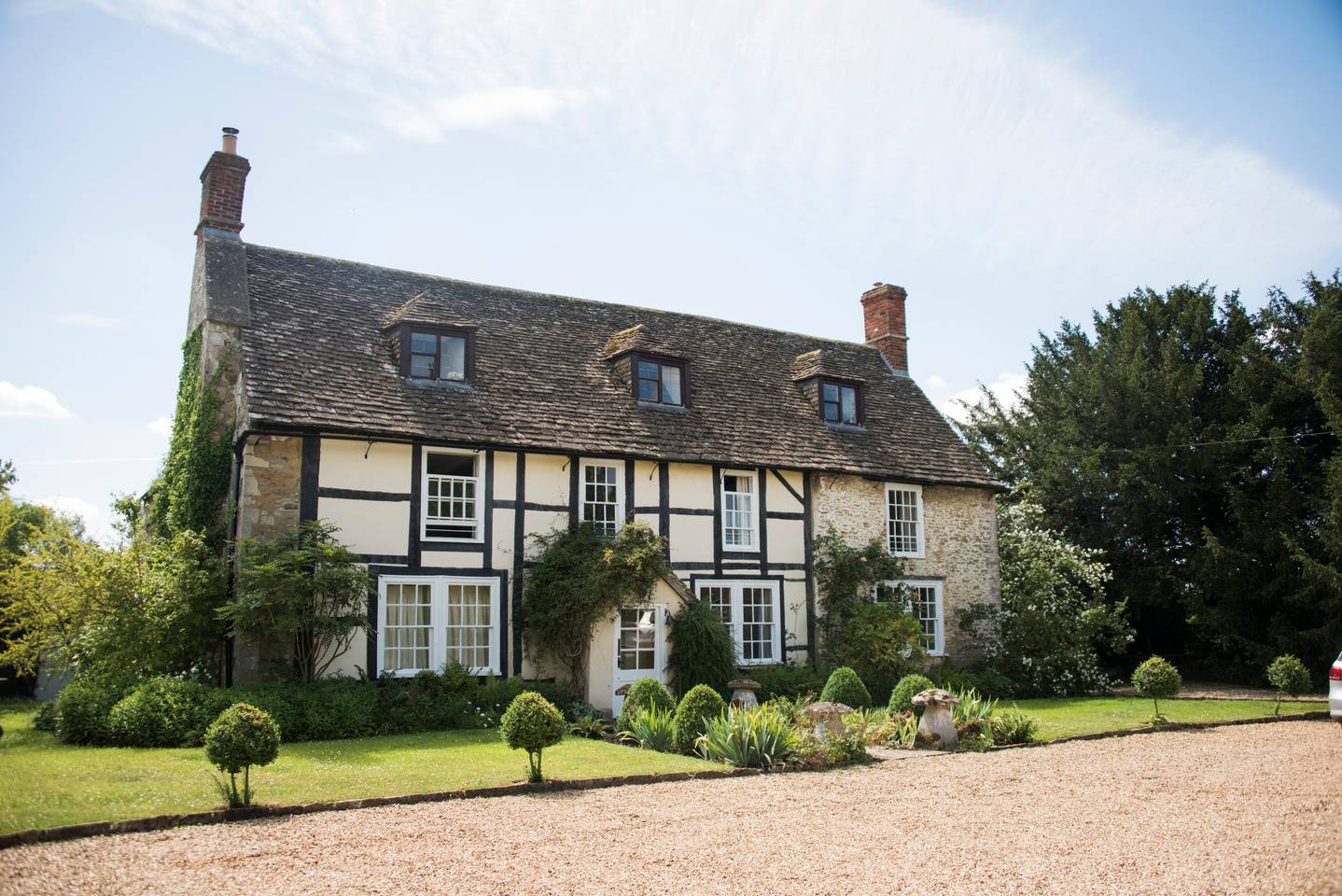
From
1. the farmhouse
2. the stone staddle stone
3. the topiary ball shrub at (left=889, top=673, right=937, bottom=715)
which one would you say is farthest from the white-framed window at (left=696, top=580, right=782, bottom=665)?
the stone staddle stone

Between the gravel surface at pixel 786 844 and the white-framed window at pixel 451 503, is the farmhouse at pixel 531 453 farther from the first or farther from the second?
the gravel surface at pixel 786 844

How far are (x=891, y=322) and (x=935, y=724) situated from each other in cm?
1526

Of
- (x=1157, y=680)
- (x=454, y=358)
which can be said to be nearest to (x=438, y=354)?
(x=454, y=358)

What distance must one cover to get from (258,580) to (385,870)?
8506 mm

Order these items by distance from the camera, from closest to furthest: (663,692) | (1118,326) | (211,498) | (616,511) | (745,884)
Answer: (745,884) < (663,692) < (211,498) < (616,511) < (1118,326)

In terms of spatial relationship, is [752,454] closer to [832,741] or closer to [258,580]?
[832,741]

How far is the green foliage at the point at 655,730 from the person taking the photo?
1368cm

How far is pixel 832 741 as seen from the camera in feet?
43.2

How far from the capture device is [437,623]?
17203 millimetres

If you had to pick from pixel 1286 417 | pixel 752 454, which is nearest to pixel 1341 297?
pixel 1286 417

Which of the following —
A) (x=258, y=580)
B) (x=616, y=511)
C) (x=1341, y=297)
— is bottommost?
(x=258, y=580)

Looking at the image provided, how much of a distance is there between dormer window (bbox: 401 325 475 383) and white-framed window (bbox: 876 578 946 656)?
10.0 meters

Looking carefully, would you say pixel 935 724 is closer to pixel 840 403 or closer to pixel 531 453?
pixel 531 453

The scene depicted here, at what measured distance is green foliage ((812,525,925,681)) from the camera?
66.6 feet
